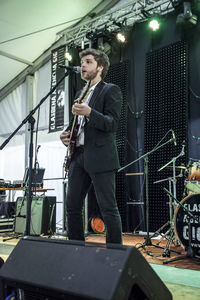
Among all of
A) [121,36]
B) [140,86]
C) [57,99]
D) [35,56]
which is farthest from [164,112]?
[35,56]

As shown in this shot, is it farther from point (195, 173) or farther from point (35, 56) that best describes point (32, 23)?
point (195, 173)

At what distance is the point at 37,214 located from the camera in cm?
499

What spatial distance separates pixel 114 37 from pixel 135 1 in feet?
2.68

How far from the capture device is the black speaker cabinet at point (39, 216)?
4949mm

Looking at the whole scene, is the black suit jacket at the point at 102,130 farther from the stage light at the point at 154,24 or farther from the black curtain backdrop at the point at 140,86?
the stage light at the point at 154,24

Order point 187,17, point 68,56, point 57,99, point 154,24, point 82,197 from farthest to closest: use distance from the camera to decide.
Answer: point 57,99
point 68,56
point 154,24
point 187,17
point 82,197

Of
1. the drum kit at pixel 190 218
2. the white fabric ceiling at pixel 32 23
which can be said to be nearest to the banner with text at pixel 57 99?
the white fabric ceiling at pixel 32 23

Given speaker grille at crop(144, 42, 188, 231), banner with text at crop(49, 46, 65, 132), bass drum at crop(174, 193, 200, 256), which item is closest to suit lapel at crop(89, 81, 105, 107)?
Result: bass drum at crop(174, 193, 200, 256)

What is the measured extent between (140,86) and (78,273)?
5.23 meters

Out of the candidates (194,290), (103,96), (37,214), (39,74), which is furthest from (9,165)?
(194,290)

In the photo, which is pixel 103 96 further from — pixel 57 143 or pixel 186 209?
pixel 57 143

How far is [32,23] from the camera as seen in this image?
662 cm

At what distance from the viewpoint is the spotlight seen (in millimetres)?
4887

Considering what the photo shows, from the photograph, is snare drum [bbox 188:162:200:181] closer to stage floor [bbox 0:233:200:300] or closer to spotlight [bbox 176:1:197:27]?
stage floor [bbox 0:233:200:300]
